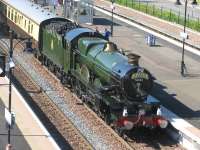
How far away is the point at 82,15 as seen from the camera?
2112 inches

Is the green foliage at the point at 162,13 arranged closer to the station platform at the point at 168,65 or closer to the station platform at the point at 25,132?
the station platform at the point at 168,65

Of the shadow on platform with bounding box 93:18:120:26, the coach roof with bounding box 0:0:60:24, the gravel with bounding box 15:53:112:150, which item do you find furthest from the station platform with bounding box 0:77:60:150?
the shadow on platform with bounding box 93:18:120:26

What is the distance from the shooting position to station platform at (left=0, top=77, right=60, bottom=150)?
65.1 feet

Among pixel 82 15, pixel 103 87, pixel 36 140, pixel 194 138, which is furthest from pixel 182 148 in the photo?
pixel 82 15

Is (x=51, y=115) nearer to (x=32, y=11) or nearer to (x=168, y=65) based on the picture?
(x=168, y=65)

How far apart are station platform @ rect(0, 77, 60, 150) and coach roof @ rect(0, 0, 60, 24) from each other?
32.6 ft

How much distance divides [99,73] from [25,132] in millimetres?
4343

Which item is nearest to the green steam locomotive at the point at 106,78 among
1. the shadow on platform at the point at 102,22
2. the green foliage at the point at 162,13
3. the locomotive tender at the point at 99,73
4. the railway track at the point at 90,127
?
the locomotive tender at the point at 99,73

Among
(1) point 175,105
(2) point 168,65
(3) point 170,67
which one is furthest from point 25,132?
(2) point 168,65

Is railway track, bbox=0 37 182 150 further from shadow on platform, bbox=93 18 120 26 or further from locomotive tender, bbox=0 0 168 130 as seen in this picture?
shadow on platform, bbox=93 18 120 26

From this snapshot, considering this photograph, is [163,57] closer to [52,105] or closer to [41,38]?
[41,38]

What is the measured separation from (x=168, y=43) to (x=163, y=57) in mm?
6994

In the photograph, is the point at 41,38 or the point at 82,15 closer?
the point at 41,38

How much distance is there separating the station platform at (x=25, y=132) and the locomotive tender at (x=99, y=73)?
9.24 feet
